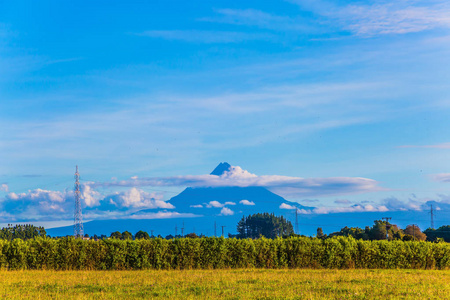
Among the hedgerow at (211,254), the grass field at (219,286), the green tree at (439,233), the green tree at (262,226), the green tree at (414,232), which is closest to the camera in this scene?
the grass field at (219,286)

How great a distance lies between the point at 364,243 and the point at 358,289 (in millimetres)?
10936

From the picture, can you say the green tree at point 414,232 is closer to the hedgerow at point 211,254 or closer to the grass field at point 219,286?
the hedgerow at point 211,254

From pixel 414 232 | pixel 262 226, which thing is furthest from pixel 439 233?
pixel 262 226

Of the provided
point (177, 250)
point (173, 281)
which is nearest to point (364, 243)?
point (177, 250)

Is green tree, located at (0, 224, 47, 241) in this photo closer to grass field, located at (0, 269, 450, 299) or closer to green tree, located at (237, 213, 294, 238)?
green tree, located at (237, 213, 294, 238)

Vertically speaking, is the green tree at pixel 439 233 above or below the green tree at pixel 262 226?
below

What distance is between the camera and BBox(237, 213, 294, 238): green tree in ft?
553

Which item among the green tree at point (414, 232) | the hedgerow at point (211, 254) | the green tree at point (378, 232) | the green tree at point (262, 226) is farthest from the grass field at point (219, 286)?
the green tree at point (262, 226)

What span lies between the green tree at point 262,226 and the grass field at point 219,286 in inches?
5732

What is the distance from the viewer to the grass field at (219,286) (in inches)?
672

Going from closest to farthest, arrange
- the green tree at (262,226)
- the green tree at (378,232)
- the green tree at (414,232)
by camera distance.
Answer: the green tree at (378,232) → the green tree at (414,232) → the green tree at (262,226)

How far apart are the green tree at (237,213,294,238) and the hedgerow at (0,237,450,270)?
139m

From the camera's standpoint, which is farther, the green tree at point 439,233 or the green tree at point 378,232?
the green tree at point 439,233

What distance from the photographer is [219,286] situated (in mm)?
18984
